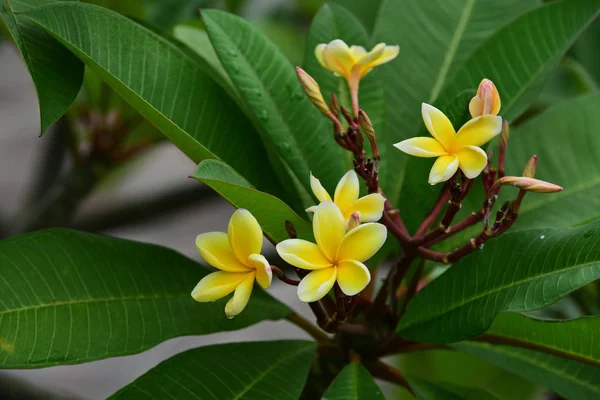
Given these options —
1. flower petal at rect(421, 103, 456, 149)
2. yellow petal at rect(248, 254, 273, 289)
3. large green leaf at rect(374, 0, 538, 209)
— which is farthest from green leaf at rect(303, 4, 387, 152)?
yellow petal at rect(248, 254, 273, 289)

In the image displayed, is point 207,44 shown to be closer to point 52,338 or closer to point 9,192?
point 52,338

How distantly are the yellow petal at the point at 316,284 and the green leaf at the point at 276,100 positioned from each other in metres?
0.20

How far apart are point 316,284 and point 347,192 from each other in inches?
3.1

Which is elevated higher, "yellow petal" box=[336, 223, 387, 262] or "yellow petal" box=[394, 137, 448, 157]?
"yellow petal" box=[394, 137, 448, 157]

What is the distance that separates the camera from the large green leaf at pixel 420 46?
0.79 m

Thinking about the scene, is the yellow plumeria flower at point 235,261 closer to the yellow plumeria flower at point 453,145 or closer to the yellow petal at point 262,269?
the yellow petal at point 262,269

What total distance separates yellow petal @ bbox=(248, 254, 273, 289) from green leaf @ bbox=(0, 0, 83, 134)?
21 centimetres

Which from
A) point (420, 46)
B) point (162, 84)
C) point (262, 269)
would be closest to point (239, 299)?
point (262, 269)

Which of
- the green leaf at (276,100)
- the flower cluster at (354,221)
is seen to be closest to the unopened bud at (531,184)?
the flower cluster at (354,221)

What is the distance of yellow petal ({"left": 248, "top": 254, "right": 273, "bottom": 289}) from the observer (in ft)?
1.54

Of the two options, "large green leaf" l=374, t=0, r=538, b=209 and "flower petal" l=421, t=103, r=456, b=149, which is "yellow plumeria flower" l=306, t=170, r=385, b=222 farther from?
"large green leaf" l=374, t=0, r=538, b=209

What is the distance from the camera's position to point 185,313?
0.64 m

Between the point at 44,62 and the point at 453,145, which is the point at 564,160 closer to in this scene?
the point at 453,145

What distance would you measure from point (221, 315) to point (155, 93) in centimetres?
22
